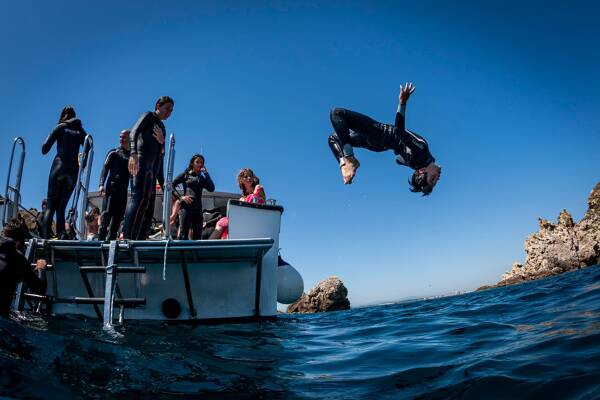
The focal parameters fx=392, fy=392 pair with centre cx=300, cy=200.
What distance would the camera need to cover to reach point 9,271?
335 cm

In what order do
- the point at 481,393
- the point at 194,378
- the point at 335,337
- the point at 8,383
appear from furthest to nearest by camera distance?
the point at 335,337
the point at 194,378
the point at 481,393
the point at 8,383

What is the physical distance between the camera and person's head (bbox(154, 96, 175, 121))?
18.5ft

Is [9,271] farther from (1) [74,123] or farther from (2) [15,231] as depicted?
(1) [74,123]

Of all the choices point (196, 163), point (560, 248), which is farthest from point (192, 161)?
point (560, 248)

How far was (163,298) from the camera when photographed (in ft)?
17.6

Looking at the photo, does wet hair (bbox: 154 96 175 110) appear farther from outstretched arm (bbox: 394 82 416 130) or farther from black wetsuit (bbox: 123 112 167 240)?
outstretched arm (bbox: 394 82 416 130)

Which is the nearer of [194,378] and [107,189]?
[194,378]

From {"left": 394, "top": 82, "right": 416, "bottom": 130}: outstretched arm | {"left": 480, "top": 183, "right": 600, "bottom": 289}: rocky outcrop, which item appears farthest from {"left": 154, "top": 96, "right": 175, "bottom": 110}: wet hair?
{"left": 480, "top": 183, "right": 600, "bottom": 289}: rocky outcrop

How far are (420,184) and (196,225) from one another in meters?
3.72

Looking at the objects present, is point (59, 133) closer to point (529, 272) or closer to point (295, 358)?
point (295, 358)

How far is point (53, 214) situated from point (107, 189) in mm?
794

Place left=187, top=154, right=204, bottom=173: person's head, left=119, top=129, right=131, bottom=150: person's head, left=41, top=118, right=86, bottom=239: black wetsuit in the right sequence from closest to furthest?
left=41, top=118, right=86, bottom=239: black wetsuit
left=119, top=129, right=131, bottom=150: person's head
left=187, top=154, right=204, bottom=173: person's head

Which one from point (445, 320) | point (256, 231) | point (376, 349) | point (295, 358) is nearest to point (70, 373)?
point (295, 358)

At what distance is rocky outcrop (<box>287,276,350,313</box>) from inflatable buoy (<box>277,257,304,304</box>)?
15.5 m
